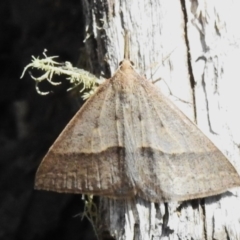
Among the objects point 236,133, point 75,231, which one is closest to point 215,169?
point 236,133

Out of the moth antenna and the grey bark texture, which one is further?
the moth antenna

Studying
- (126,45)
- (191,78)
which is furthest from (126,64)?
(191,78)

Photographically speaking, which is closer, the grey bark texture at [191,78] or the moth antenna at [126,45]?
the grey bark texture at [191,78]

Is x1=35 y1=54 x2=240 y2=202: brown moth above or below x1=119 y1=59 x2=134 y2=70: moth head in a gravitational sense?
below

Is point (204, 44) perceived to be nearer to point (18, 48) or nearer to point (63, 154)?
point (63, 154)

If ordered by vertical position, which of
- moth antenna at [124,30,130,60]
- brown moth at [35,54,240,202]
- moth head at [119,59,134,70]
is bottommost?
brown moth at [35,54,240,202]

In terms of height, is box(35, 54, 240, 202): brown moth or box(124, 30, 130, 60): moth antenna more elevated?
box(124, 30, 130, 60): moth antenna
